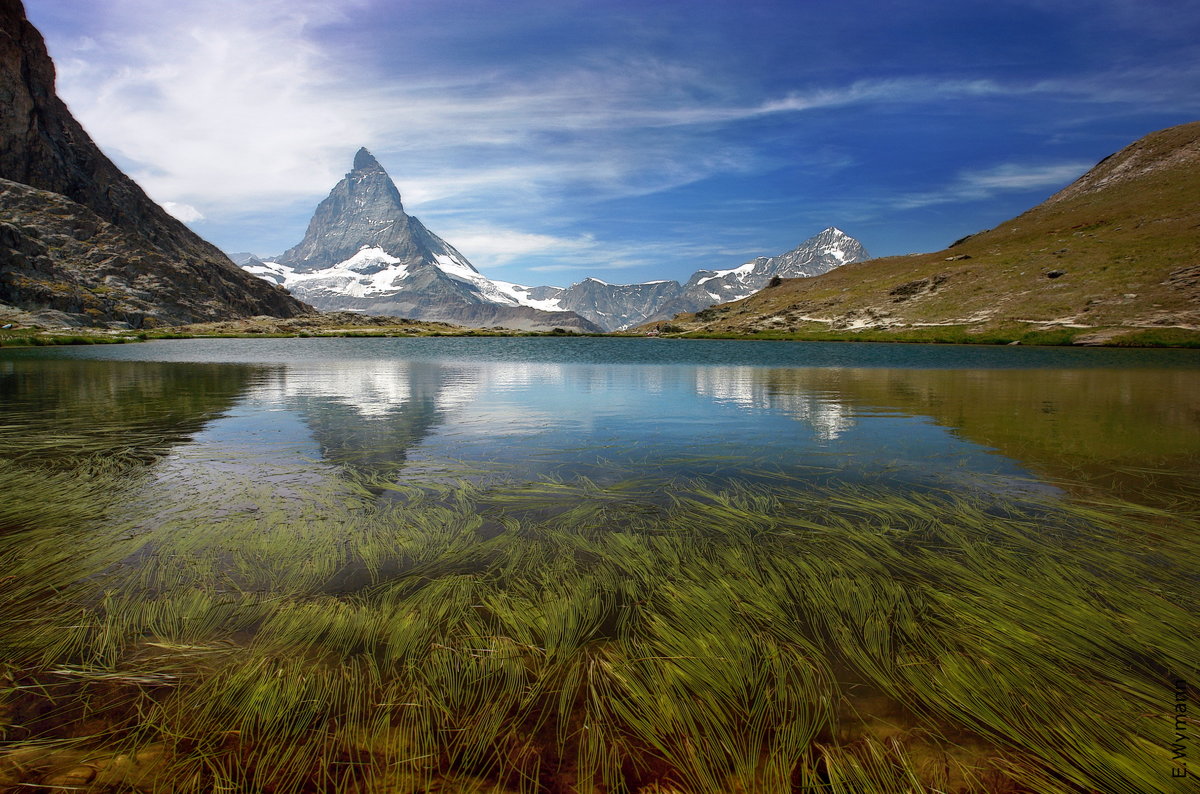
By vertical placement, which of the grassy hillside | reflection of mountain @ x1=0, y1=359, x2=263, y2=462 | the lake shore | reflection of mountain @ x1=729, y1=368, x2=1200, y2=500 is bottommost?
reflection of mountain @ x1=729, y1=368, x2=1200, y2=500

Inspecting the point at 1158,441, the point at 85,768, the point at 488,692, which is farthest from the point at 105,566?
the point at 1158,441

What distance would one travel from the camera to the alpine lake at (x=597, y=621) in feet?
12.6

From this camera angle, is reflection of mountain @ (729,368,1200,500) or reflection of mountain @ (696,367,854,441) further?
reflection of mountain @ (696,367,854,441)

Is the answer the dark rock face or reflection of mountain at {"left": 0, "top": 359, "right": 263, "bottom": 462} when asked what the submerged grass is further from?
the dark rock face

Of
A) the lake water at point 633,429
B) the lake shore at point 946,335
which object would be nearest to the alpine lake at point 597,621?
the lake water at point 633,429

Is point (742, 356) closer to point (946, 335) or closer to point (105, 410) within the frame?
point (105, 410)

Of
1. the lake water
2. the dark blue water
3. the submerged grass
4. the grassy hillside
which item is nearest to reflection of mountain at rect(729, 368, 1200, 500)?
the lake water

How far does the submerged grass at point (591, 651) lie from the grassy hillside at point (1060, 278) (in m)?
104

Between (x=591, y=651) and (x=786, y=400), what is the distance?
73.6 feet

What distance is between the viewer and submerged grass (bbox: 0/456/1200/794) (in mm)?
3799

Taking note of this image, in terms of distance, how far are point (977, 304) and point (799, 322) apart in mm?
47573

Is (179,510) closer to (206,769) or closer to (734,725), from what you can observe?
(206,769)

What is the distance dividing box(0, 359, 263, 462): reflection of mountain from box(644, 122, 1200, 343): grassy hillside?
113534 mm

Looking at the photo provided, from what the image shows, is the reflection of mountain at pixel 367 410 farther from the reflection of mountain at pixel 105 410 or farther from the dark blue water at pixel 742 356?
the dark blue water at pixel 742 356
